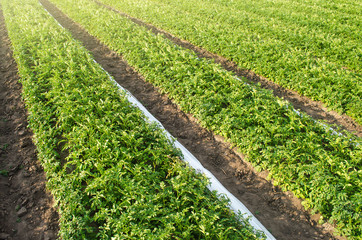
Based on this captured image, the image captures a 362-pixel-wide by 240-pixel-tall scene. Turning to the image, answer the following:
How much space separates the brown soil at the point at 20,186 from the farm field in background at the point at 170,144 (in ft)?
1.11

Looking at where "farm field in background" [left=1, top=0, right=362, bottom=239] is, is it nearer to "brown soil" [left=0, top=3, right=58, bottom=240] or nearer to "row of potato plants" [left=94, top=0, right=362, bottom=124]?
"row of potato plants" [left=94, top=0, right=362, bottom=124]

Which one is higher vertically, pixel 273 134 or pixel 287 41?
pixel 287 41

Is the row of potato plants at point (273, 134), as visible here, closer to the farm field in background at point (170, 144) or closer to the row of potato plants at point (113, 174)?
the farm field in background at point (170, 144)

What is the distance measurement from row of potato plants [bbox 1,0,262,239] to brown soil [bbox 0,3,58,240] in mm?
333

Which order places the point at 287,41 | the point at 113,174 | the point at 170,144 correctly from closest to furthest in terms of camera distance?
the point at 113,174
the point at 170,144
the point at 287,41

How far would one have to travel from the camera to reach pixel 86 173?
13.1ft

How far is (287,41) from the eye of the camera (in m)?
9.13

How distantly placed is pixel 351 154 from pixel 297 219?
5.09 feet

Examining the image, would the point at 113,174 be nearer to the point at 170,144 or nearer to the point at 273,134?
the point at 170,144

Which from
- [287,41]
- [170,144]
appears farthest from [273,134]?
[287,41]

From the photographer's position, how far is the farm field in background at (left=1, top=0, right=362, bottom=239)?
3.40m

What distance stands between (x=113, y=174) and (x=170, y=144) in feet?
4.23

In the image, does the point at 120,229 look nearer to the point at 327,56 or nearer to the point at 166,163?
the point at 166,163

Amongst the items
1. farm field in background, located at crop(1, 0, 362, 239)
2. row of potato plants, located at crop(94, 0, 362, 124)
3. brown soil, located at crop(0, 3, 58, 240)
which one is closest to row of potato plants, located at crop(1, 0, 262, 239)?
farm field in background, located at crop(1, 0, 362, 239)
